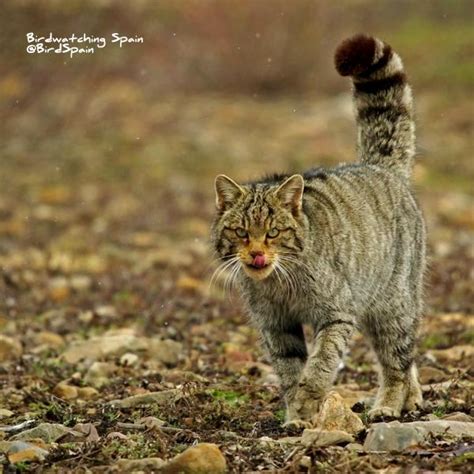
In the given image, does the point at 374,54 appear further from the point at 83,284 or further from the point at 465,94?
the point at 465,94

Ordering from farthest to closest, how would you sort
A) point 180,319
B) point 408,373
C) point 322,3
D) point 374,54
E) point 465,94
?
1. point 322,3
2. point 465,94
3. point 180,319
4. point 374,54
5. point 408,373

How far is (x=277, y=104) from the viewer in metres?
23.5

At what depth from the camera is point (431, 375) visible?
7965 millimetres

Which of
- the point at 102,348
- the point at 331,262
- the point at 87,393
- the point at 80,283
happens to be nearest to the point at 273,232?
the point at 331,262

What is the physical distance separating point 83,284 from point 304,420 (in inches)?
217

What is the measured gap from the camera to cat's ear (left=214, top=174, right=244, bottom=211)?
6.83 metres

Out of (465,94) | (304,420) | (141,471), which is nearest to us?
(141,471)

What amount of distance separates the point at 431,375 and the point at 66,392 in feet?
8.02

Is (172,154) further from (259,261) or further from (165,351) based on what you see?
(259,261)

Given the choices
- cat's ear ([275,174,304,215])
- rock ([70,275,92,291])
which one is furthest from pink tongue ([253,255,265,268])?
rock ([70,275,92,291])

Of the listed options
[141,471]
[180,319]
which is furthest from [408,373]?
[180,319]

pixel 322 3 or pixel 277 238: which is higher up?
pixel 322 3

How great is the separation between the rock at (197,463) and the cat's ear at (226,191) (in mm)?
2027

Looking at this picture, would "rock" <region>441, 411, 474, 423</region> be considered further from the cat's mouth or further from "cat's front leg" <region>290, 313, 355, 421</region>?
the cat's mouth
